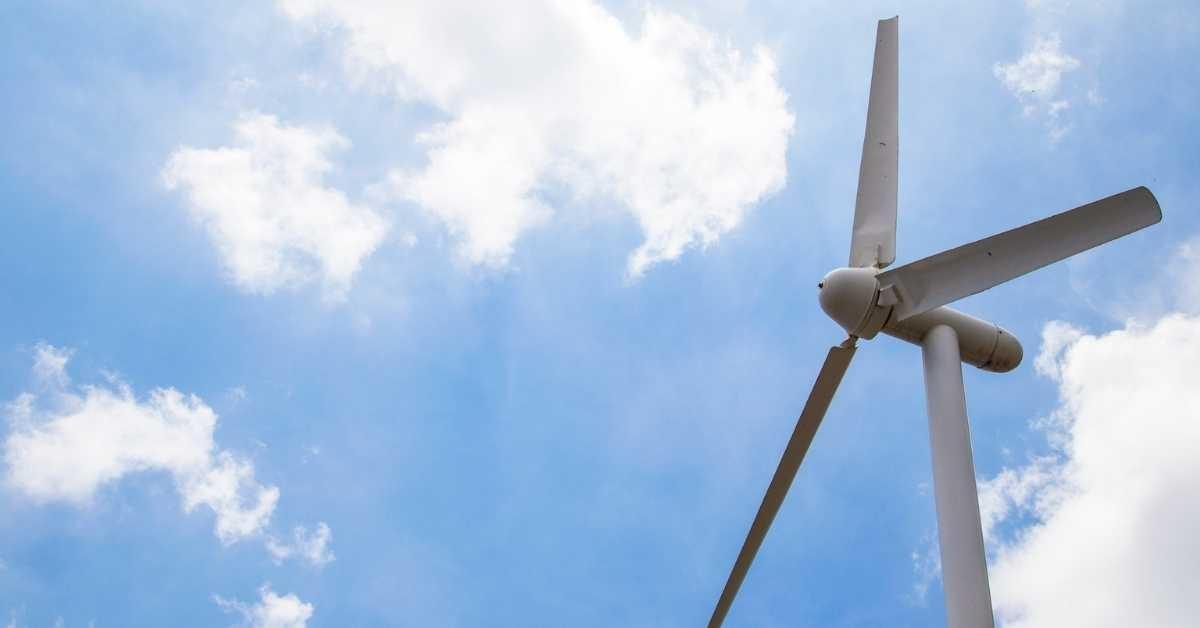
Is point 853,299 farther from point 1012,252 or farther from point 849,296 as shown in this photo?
point 1012,252

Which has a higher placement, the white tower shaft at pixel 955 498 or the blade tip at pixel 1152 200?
the blade tip at pixel 1152 200

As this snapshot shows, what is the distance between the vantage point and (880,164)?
49.4ft

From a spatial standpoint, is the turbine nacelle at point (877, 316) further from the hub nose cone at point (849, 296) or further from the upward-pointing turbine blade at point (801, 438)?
the upward-pointing turbine blade at point (801, 438)

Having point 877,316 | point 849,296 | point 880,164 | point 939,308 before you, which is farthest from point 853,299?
point 880,164

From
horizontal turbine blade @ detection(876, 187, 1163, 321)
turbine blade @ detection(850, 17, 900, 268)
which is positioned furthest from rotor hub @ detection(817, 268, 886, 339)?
turbine blade @ detection(850, 17, 900, 268)

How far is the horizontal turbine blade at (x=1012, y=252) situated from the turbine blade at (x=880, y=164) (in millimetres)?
1204

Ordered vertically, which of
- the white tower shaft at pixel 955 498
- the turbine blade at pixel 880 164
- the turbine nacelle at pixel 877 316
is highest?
the turbine blade at pixel 880 164

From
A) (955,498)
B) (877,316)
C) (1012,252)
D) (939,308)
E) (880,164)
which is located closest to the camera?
(955,498)

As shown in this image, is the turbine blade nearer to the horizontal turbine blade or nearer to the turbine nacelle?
the turbine nacelle

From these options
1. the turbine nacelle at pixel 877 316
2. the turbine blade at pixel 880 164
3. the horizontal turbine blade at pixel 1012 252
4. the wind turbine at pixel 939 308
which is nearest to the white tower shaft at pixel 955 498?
the wind turbine at pixel 939 308

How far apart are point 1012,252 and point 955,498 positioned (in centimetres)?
369

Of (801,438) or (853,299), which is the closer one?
(853,299)

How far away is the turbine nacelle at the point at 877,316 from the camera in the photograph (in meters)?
13.4

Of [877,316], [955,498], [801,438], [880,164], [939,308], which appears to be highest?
[880,164]
